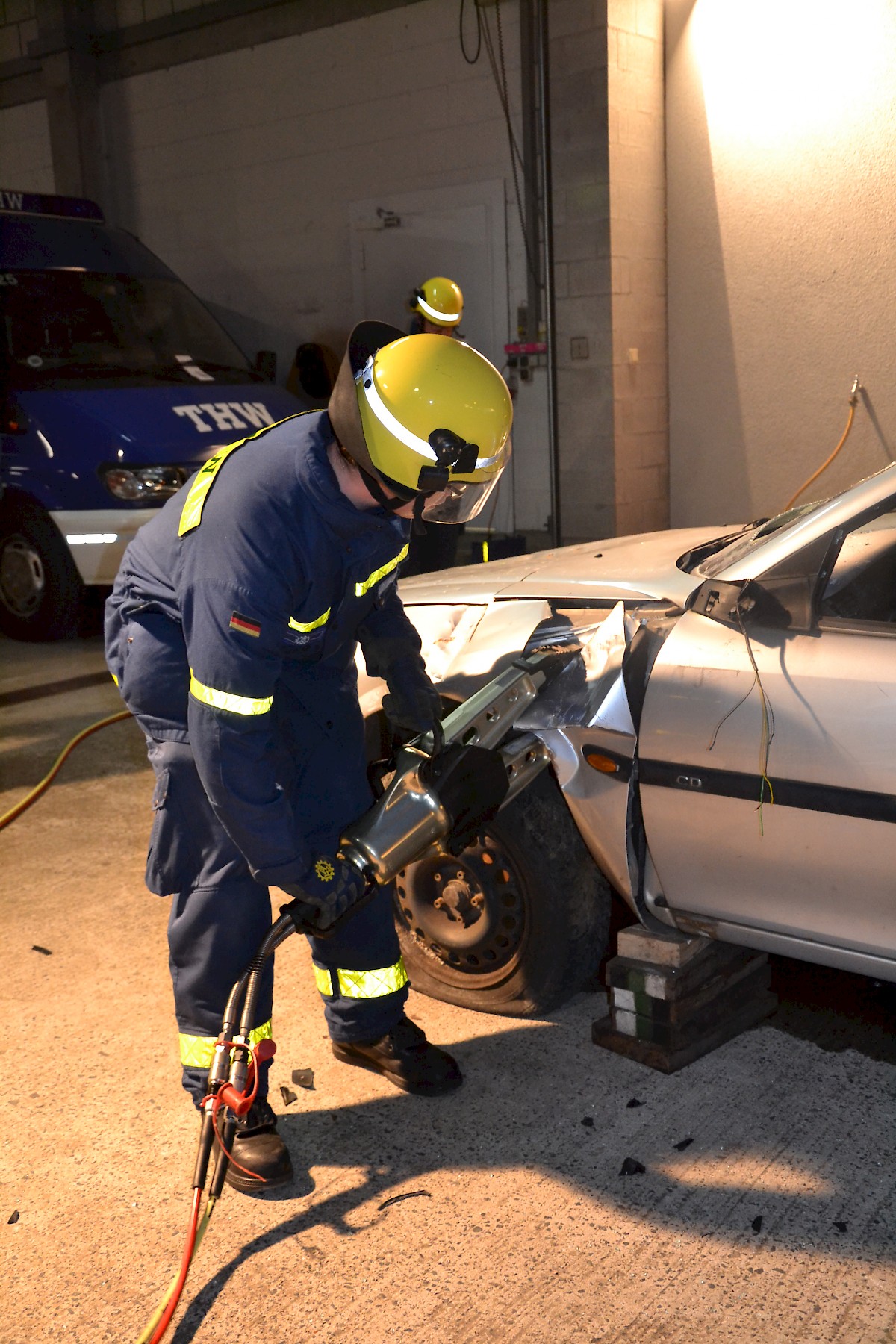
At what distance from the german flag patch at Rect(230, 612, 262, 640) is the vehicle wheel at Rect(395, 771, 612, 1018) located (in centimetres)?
92

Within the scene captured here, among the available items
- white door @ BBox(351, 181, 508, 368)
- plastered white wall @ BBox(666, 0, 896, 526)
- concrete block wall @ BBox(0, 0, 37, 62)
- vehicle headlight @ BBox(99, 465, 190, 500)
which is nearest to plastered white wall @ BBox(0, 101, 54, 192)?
concrete block wall @ BBox(0, 0, 37, 62)

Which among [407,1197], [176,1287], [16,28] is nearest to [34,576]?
[407,1197]

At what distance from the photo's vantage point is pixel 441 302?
6.27 meters

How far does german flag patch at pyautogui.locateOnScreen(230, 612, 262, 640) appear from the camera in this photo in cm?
219

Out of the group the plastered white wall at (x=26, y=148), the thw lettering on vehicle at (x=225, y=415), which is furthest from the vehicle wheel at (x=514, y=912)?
the plastered white wall at (x=26, y=148)

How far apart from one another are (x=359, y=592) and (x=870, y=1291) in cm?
160

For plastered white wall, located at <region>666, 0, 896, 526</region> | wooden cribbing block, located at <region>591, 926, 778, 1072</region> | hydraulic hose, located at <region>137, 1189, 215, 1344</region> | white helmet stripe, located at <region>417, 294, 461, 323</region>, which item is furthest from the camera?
plastered white wall, located at <region>666, 0, 896, 526</region>

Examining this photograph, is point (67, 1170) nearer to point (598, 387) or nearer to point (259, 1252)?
point (259, 1252)

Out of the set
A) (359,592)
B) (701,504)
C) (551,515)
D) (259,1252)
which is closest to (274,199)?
(551,515)

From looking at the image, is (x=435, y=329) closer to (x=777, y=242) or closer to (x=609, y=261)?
(x=609, y=261)

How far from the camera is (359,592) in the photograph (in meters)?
2.54

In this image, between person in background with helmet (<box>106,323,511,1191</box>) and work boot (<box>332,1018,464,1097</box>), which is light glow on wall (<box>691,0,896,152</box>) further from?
work boot (<box>332,1018,464,1097</box>)

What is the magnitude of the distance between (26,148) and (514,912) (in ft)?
42.7

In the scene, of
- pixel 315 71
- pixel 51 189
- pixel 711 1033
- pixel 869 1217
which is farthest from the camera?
pixel 51 189
